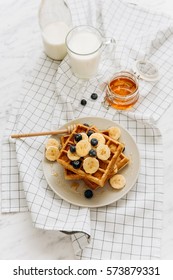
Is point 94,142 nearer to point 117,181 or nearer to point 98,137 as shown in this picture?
point 98,137

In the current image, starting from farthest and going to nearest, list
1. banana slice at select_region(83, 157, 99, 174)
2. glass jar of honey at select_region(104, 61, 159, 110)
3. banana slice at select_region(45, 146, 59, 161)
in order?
glass jar of honey at select_region(104, 61, 159, 110) → banana slice at select_region(45, 146, 59, 161) → banana slice at select_region(83, 157, 99, 174)

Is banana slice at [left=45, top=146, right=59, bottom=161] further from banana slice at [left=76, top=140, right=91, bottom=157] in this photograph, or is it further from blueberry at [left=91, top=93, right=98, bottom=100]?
blueberry at [left=91, top=93, right=98, bottom=100]

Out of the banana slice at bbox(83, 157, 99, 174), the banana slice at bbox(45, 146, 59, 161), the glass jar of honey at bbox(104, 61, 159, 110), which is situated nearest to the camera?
the banana slice at bbox(83, 157, 99, 174)

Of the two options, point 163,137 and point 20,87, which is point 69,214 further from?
point 20,87

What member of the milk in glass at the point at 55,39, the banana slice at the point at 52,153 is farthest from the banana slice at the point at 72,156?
the milk in glass at the point at 55,39

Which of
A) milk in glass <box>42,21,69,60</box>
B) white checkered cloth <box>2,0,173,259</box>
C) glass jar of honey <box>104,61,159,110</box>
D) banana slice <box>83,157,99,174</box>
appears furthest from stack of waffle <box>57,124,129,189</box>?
milk in glass <box>42,21,69,60</box>

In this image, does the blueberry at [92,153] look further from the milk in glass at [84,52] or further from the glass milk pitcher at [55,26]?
the glass milk pitcher at [55,26]

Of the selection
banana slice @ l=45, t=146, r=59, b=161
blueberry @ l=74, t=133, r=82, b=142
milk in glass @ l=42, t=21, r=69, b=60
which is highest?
milk in glass @ l=42, t=21, r=69, b=60

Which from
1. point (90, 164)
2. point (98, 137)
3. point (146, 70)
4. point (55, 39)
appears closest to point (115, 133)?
point (98, 137)
